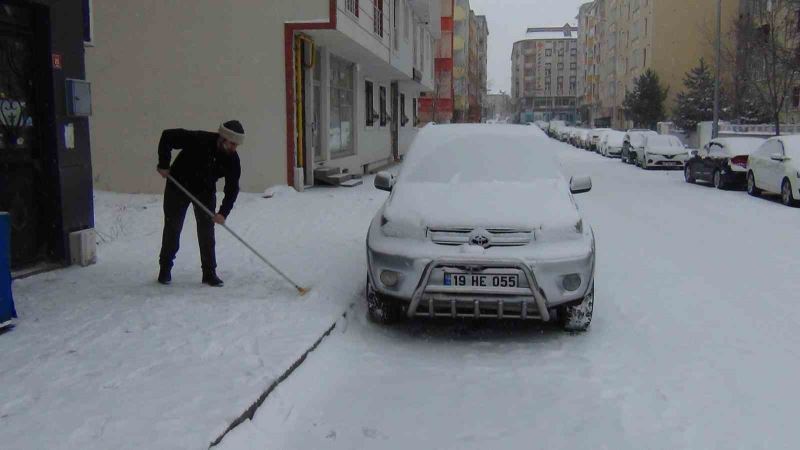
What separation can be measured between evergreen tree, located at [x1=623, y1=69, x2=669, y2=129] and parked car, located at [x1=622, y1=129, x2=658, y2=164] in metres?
25.1

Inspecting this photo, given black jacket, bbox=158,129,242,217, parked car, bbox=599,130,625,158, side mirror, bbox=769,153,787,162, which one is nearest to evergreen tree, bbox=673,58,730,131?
parked car, bbox=599,130,625,158

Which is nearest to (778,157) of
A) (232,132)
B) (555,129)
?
(232,132)

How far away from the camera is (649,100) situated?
187 feet

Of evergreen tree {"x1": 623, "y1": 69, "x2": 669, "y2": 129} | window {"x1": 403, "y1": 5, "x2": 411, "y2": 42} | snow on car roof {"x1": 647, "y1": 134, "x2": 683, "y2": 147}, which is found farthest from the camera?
evergreen tree {"x1": 623, "y1": 69, "x2": 669, "y2": 129}

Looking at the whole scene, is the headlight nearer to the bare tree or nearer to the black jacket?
the black jacket

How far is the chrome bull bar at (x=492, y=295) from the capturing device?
5672 millimetres

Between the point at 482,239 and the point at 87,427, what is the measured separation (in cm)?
308

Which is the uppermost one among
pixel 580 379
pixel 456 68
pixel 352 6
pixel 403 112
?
pixel 456 68

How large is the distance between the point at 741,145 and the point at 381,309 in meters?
17.2

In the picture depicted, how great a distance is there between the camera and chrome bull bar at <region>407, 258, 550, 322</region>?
567 cm

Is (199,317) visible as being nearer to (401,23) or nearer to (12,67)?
(12,67)

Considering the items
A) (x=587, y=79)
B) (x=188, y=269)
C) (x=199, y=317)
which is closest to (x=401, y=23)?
(x=188, y=269)

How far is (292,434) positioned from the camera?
4.21 meters

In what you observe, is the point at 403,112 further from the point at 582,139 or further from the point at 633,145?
the point at 582,139
